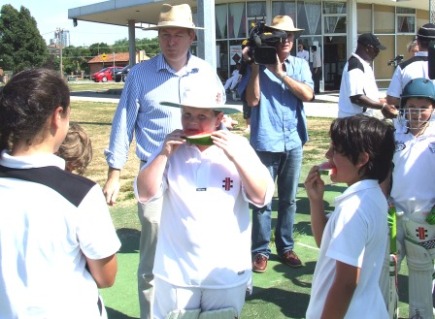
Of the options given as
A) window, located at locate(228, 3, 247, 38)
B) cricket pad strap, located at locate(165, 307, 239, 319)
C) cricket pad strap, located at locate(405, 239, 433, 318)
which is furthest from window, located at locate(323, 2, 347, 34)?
cricket pad strap, located at locate(165, 307, 239, 319)

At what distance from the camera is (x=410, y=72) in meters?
4.82

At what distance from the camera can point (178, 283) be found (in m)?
2.56

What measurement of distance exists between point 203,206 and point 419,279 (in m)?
1.71

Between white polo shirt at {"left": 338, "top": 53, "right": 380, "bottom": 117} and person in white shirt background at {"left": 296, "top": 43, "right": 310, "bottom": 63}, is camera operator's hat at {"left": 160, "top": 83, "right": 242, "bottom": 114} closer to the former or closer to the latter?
white polo shirt at {"left": 338, "top": 53, "right": 380, "bottom": 117}

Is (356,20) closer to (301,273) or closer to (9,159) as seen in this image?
(301,273)

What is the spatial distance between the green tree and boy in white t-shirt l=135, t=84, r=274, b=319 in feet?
172

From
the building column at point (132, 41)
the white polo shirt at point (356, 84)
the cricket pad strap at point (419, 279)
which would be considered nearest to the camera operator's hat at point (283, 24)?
the white polo shirt at point (356, 84)

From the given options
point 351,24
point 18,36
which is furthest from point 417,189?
point 18,36

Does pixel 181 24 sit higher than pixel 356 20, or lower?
lower

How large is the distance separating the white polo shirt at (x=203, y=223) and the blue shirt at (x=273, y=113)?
192cm

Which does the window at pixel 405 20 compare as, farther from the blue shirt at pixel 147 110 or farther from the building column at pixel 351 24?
the blue shirt at pixel 147 110

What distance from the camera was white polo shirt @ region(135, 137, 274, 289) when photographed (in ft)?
8.41

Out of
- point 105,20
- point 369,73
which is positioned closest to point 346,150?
point 369,73

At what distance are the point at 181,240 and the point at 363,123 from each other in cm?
102
